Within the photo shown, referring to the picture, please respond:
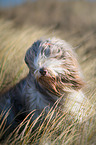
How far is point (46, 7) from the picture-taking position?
778 centimetres

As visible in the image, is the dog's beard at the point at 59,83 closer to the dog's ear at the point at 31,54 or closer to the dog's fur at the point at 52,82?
the dog's fur at the point at 52,82

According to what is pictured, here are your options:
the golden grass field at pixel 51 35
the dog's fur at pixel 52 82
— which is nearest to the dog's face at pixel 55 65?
the dog's fur at pixel 52 82

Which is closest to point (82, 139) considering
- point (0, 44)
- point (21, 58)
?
point (21, 58)

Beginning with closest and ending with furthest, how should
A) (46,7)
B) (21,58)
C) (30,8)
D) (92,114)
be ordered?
(92,114), (21,58), (30,8), (46,7)

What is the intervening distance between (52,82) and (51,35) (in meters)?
0.96

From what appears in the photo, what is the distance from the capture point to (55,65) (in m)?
2.06

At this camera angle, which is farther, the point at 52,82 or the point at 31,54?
the point at 31,54

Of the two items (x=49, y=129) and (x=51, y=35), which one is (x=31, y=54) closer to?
(x=51, y=35)

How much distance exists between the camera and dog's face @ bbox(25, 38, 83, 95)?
2037mm

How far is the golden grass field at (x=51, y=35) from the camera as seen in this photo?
73.5 inches

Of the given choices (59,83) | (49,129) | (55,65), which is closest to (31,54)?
(55,65)

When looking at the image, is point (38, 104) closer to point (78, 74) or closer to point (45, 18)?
point (78, 74)

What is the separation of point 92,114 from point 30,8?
5905mm

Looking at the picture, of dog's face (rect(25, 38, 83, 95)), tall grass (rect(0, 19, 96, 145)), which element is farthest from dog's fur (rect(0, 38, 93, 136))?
tall grass (rect(0, 19, 96, 145))
